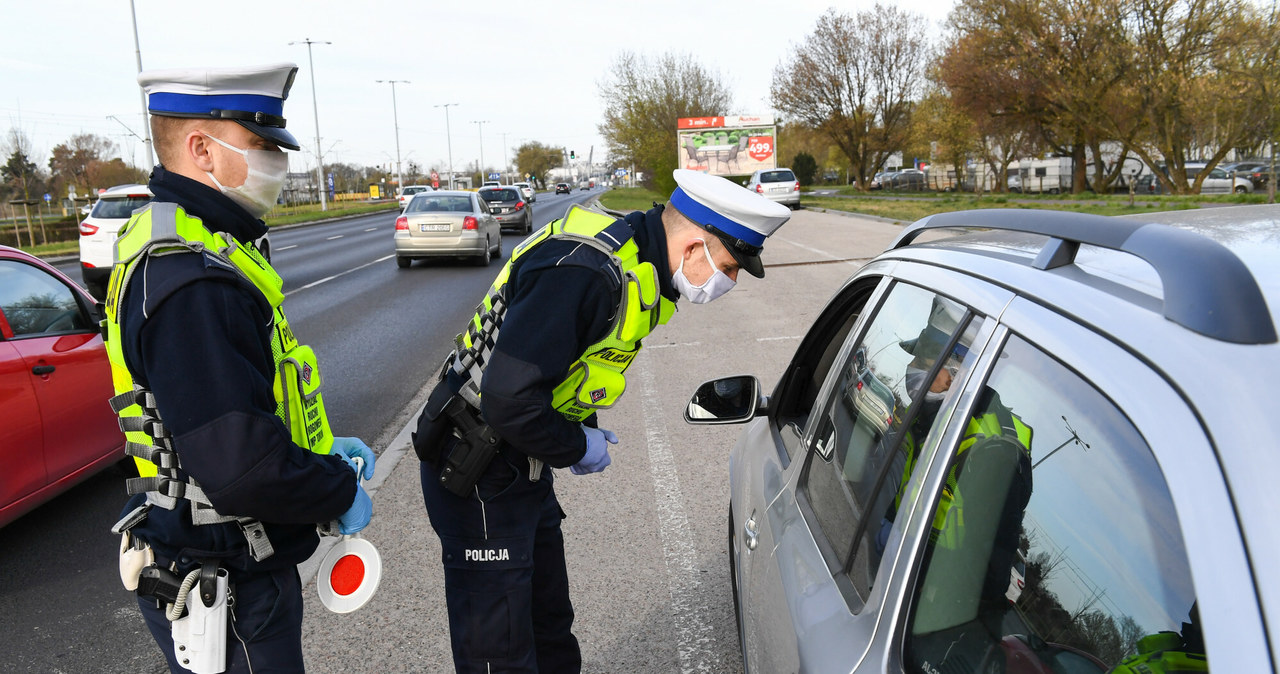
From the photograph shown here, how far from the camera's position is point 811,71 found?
53.4m

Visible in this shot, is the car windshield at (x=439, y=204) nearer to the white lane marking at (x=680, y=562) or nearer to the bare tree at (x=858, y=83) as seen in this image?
the white lane marking at (x=680, y=562)

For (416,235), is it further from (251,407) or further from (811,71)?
(811,71)

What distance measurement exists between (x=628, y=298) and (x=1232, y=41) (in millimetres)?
28924

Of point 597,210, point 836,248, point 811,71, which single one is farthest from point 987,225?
point 811,71

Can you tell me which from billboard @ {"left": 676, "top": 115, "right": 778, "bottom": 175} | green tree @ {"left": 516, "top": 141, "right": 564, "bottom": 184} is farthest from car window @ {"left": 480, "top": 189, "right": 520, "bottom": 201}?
green tree @ {"left": 516, "top": 141, "right": 564, "bottom": 184}

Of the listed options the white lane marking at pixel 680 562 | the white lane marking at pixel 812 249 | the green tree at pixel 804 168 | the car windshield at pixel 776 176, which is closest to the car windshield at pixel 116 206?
the white lane marking at pixel 680 562

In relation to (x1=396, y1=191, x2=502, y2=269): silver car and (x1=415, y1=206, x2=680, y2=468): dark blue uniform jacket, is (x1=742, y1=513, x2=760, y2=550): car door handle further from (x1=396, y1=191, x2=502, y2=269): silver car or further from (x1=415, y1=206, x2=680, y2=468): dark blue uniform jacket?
(x1=396, y1=191, x2=502, y2=269): silver car

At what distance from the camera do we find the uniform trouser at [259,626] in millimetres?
1915

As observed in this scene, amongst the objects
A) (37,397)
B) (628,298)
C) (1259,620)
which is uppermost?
(628,298)

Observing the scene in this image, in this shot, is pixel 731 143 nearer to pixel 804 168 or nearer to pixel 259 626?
pixel 259 626

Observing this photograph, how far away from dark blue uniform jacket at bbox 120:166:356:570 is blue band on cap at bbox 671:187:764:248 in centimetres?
111

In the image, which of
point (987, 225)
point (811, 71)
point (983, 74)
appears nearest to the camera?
point (987, 225)

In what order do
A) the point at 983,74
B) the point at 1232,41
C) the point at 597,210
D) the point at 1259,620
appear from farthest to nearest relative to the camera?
1. the point at 983,74
2. the point at 1232,41
3. the point at 597,210
4. the point at 1259,620

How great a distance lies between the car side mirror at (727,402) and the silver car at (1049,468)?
Result: 25.2 inches
